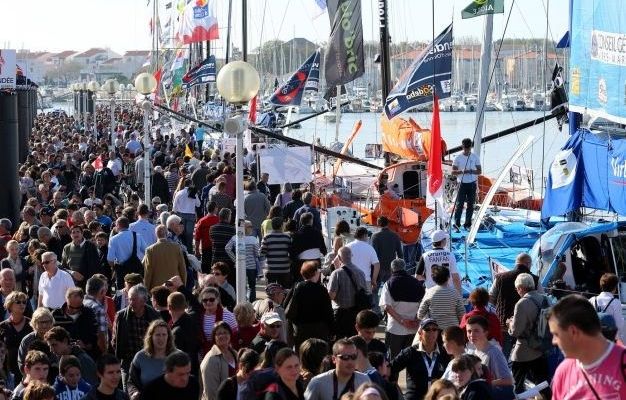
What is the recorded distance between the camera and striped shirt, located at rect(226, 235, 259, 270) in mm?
14719

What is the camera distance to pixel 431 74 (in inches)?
739

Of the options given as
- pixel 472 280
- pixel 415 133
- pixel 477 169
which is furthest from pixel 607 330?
pixel 415 133

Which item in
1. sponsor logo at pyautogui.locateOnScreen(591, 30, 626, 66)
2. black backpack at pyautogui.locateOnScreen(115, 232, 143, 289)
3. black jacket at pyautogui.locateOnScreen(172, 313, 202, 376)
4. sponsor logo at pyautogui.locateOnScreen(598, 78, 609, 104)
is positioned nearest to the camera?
black jacket at pyautogui.locateOnScreen(172, 313, 202, 376)

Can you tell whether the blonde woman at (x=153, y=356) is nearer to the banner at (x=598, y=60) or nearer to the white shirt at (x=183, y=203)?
the banner at (x=598, y=60)

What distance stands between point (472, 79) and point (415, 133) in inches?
4262

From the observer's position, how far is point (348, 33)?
84.8 ft

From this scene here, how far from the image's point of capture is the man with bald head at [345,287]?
12.2 m

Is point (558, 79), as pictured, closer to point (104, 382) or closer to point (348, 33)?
point (348, 33)

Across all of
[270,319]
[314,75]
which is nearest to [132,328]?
[270,319]

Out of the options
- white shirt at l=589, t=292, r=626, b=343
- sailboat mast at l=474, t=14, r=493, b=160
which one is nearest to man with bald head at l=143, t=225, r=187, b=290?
white shirt at l=589, t=292, r=626, b=343

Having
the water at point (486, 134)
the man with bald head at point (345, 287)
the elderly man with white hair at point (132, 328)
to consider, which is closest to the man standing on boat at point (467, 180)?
the man with bald head at point (345, 287)

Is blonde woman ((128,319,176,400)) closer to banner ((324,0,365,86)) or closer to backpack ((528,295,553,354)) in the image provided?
backpack ((528,295,553,354))

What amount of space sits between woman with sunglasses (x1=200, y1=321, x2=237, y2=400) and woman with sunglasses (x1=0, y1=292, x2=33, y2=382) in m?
2.07

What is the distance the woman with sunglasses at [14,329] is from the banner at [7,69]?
14420 millimetres
